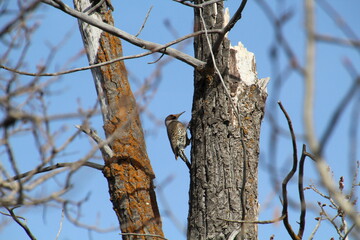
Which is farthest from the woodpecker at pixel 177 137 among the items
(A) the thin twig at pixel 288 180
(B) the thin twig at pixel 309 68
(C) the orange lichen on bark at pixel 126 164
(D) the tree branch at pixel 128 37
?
(B) the thin twig at pixel 309 68

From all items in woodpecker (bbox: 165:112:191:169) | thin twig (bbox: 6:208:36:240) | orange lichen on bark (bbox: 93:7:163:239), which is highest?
woodpecker (bbox: 165:112:191:169)

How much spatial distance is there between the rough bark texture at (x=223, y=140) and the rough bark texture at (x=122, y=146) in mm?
449

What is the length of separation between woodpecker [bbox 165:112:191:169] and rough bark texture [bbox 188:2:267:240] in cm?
210

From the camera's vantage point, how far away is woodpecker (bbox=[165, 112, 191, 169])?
6.66 meters

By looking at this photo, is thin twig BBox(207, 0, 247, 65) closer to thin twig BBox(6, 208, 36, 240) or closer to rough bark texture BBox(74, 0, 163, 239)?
rough bark texture BBox(74, 0, 163, 239)

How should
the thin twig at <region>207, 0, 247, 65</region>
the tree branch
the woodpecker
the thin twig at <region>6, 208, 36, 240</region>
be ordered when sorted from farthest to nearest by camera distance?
the woodpecker → the thin twig at <region>6, 208, 36, 240</region> → the thin twig at <region>207, 0, 247, 65</region> → the tree branch

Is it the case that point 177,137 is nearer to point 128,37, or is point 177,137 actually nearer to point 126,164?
point 126,164

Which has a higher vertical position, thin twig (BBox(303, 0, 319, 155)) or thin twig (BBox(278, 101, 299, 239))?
thin twig (BBox(278, 101, 299, 239))

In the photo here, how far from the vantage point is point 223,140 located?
4.23m

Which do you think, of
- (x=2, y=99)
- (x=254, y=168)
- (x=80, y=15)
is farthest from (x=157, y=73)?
(x=254, y=168)

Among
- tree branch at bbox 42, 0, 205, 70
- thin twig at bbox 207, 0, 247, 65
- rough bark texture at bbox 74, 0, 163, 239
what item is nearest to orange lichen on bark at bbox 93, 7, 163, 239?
rough bark texture at bbox 74, 0, 163, 239

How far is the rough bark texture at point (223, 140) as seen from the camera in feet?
13.4

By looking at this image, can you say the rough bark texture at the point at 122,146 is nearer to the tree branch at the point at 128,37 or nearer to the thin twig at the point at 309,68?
the tree branch at the point at 128,37

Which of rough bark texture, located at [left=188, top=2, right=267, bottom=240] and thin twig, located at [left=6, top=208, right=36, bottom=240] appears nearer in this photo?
thin twig, located at [left=6, top=208, right=36, bottom=240]
